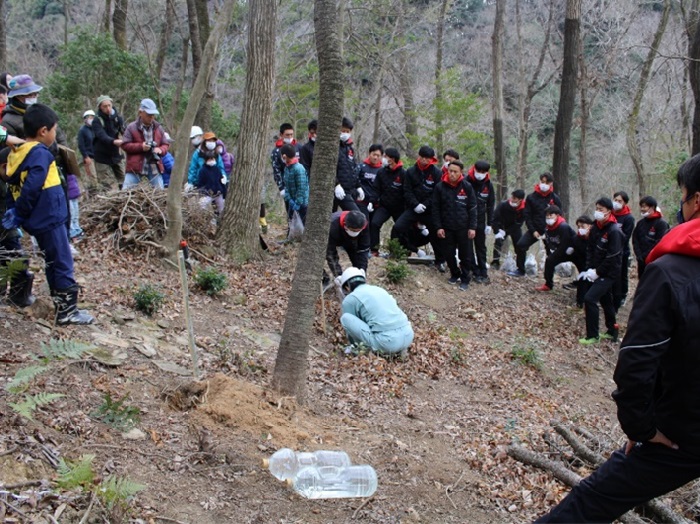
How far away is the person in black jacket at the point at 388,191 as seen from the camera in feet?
40.7

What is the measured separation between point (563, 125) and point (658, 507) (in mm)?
11668

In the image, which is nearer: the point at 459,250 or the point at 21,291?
the point at 21,291

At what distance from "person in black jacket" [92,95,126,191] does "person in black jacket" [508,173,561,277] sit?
8090mm

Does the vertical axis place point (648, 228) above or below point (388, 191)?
below

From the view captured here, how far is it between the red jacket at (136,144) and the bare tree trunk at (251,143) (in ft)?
4.96

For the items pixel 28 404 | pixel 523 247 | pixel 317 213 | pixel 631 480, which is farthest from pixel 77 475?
pixel 523 247

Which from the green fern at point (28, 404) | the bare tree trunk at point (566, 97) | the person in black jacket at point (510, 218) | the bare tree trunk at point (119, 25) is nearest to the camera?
the green fern at point (28, 404)

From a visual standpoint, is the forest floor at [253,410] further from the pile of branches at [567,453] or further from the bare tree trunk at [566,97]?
the bare tree trunk at [566,97]

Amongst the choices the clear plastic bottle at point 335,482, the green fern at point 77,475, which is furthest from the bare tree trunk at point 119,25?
the green fern at point 77,475

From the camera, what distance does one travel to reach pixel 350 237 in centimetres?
959

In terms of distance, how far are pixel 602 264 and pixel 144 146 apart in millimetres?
7801

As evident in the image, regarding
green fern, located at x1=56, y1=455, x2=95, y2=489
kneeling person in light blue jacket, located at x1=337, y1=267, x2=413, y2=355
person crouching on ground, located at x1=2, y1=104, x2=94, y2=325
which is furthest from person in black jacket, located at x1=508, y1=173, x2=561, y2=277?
green fern, located at x1=56, y1=455, x2=95, y2=489

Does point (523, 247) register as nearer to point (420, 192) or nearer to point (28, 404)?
point (420, 192)

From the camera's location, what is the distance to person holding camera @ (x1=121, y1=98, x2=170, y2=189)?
418 inches
